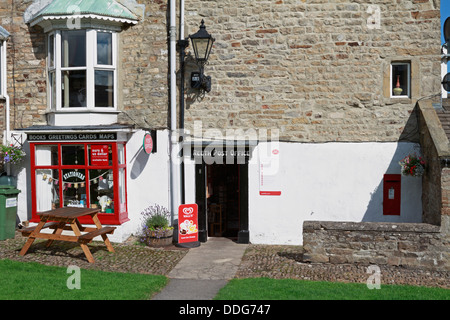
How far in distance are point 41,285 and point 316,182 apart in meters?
5.97

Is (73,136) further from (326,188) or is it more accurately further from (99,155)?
(326,188)

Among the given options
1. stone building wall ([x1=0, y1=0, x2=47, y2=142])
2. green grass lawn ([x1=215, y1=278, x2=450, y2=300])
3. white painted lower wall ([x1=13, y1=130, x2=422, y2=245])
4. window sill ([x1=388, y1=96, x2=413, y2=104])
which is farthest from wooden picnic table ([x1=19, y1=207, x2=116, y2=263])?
window sill ([x1=388, y1=96, x2=413, y2=104])

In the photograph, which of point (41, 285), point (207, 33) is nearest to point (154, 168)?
point (207, 33)

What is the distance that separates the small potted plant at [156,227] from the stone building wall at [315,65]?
7.23ft

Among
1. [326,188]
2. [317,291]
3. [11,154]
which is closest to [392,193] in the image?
[326,188]

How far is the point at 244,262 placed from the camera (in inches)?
342

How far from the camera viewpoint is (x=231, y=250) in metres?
9.68

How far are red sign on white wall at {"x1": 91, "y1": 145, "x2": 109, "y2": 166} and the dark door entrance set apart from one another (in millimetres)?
2082

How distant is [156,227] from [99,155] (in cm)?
209

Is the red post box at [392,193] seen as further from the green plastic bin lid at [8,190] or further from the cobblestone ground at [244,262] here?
the green plastic bin lid at [8,190]

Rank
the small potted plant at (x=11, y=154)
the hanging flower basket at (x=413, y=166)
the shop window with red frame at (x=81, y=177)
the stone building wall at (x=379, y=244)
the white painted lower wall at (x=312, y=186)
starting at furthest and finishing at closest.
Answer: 1. the small potted plant at (x=11, y=154)
2. the shop window with red frame at (x=81, y=177)
3. the white painted lower wall at (x=312, y=186)
4. the hanging flower basket at (x=413, y=166)
5. the stone building wall at (x=379, y=244)

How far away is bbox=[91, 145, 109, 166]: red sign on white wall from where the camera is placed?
10.2m

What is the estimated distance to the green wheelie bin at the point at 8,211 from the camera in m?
10.0

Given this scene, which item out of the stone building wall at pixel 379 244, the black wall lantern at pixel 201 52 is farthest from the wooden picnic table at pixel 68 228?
the stone building wall at pixel 379 244
